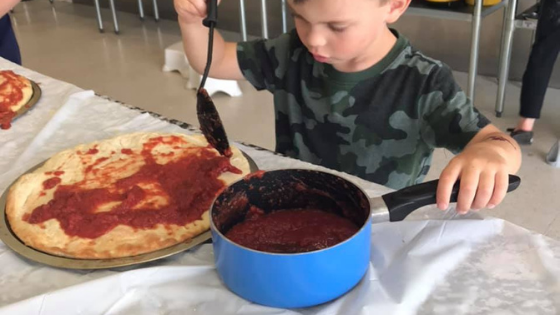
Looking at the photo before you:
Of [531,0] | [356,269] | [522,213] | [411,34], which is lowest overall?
[522,213]

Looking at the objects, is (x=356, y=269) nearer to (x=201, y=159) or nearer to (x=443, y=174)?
(x=443, y=174)

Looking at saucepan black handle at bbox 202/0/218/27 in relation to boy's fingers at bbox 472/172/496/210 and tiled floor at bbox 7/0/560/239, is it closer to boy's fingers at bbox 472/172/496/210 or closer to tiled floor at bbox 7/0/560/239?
boy's fingers at bbox 472/172/496/210

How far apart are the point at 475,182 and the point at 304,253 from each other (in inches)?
9.0

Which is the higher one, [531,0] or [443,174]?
[443,174]

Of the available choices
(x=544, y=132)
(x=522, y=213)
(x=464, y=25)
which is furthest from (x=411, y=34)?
(x=522, y=213)

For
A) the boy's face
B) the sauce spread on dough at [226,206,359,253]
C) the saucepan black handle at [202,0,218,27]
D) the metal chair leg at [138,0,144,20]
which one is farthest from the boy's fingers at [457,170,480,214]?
the metal chair leg at [138,0,144,20]

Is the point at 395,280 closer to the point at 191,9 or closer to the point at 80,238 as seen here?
the point at 80,238

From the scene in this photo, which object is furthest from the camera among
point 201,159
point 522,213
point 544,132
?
point 544,132

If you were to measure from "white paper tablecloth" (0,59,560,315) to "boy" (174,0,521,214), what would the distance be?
111 mm

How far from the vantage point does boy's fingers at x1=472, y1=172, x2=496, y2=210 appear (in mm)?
668

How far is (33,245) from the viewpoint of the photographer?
781mm

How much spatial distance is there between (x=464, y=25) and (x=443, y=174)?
93.2 inches

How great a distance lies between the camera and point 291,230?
739mm

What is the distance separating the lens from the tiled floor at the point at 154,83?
197cm
